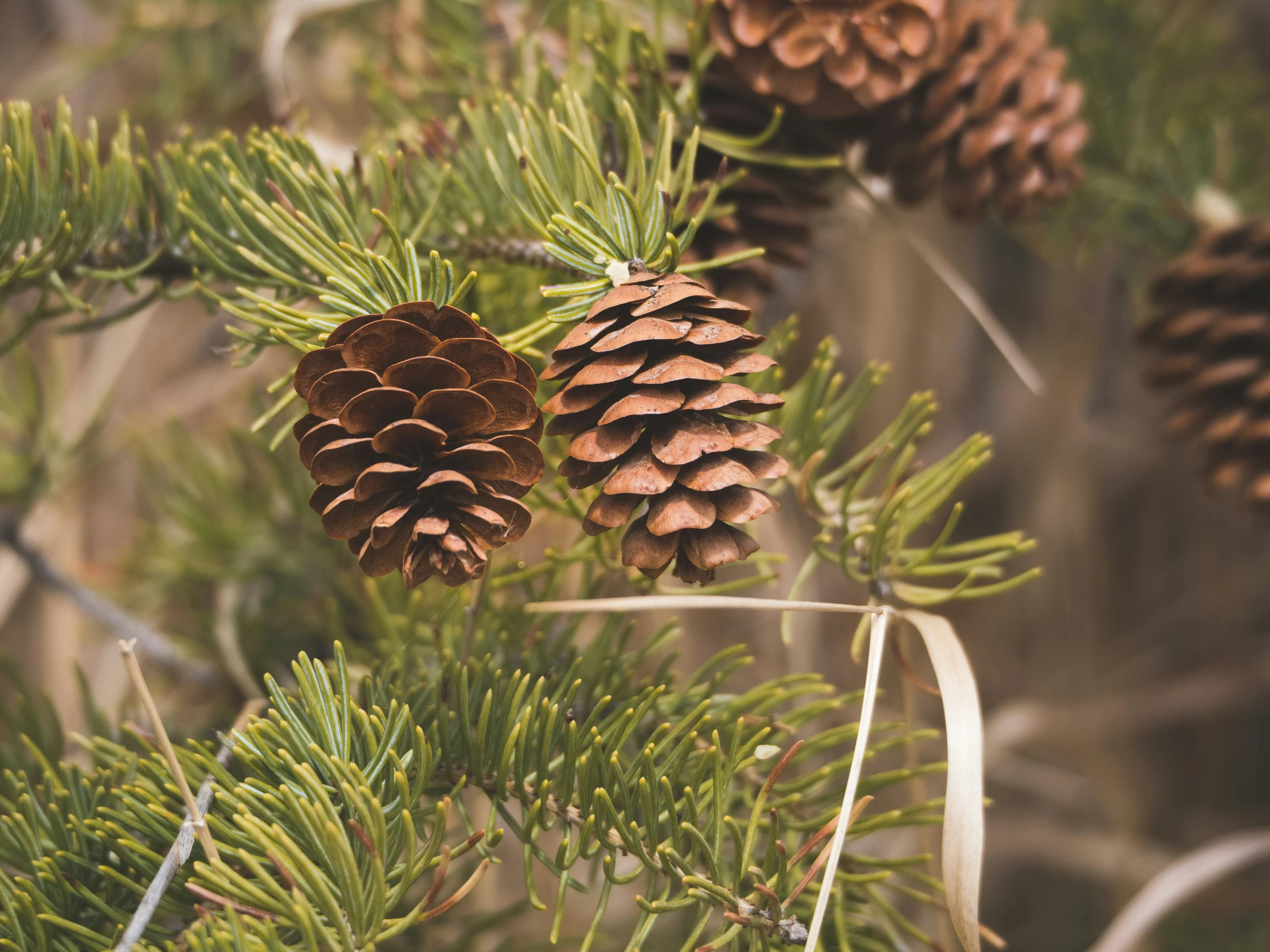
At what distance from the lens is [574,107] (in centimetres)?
26

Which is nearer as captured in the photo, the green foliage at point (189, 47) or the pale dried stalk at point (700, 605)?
the pale dried stalk at point (700, 605)

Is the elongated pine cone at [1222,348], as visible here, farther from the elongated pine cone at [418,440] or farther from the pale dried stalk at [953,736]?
the elongated pine cone at [418,440]

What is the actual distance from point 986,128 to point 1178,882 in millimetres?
363

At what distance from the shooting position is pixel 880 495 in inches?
11.0

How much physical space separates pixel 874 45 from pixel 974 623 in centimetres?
57

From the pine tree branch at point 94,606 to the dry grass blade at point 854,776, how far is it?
0.32 metres

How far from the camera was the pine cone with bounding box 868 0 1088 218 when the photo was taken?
1.04 feet

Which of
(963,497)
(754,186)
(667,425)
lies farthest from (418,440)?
(963,497)

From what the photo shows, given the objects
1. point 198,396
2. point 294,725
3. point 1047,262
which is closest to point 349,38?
point 198,396

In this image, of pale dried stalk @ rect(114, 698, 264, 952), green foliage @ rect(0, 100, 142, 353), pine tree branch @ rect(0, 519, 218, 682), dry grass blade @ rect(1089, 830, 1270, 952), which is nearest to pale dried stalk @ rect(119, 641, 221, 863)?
pale dried stalk @ rect(114, 698, 264, 952)

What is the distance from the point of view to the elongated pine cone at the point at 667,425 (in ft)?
0.67

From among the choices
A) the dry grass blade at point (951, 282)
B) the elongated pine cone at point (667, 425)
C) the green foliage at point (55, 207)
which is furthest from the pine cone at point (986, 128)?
the green foliage at point (55, 207)

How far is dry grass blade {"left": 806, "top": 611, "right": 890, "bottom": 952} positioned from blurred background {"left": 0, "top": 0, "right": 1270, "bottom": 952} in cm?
22

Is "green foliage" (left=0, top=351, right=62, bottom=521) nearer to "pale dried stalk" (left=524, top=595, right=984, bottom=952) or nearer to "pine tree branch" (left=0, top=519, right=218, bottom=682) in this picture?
"pine tree branch" (left=0, top=519, right=218, bottom=682)
